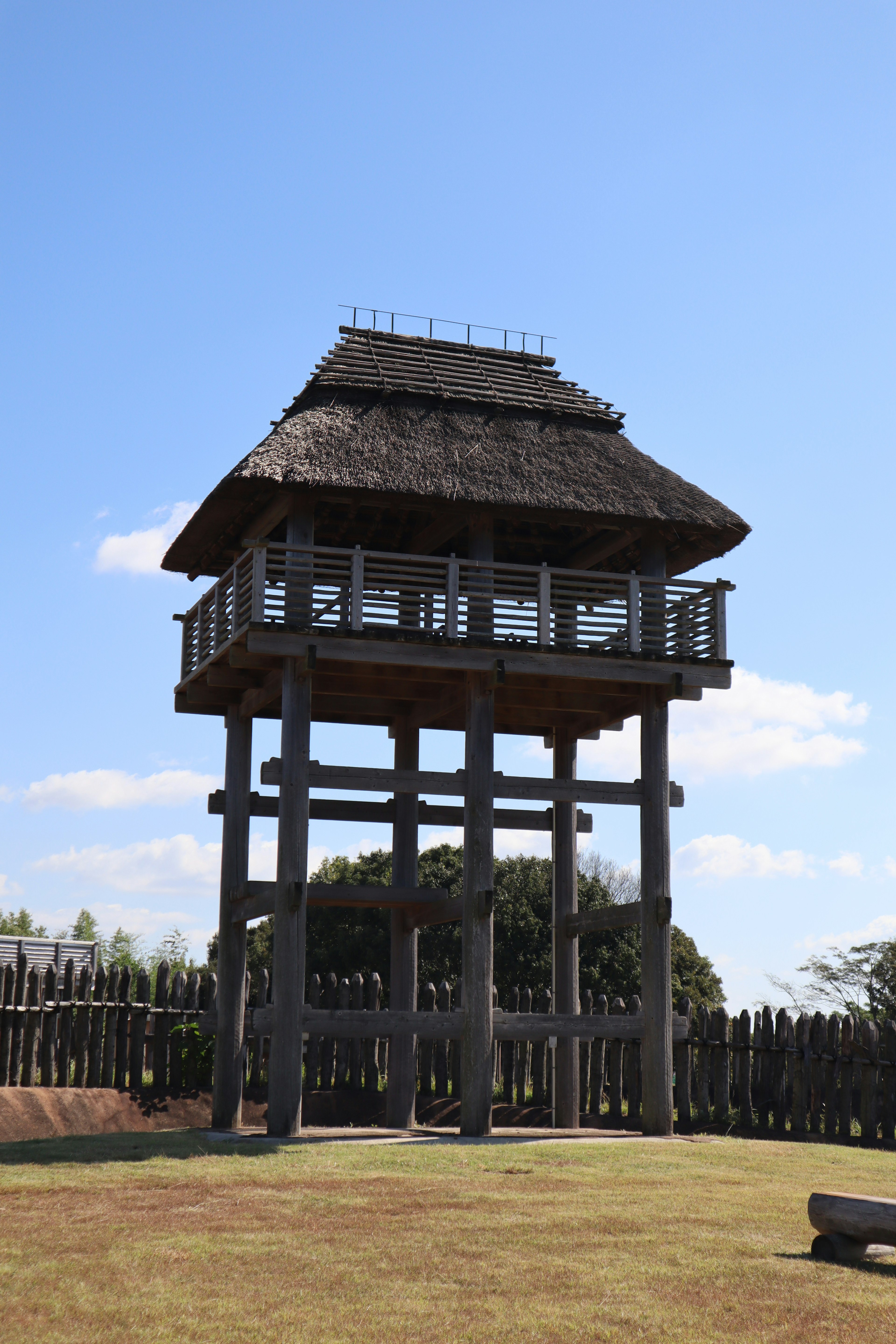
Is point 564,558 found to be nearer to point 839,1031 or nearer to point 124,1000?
point 839,1031

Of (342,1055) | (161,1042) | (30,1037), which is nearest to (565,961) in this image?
(342,1055)

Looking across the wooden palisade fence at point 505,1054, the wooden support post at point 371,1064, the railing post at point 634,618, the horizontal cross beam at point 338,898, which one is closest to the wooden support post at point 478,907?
the wooden palisade fence at point 505,1054

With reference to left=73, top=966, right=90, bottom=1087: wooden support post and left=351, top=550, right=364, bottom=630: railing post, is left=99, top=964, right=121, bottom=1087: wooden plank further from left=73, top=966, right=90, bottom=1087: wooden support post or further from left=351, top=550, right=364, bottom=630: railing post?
left=351, top=550, right=364, bottom=630: railing post

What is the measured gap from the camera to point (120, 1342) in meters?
8.03

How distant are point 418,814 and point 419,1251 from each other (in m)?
11.9

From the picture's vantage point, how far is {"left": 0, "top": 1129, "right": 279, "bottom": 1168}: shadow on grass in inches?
595

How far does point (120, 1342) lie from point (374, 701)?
14618 millimetres

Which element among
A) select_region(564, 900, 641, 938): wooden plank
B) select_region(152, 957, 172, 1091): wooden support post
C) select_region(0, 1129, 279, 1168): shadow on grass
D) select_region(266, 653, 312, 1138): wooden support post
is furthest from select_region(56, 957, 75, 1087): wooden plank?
select_region(564, 900, 641, 938): wooden plank

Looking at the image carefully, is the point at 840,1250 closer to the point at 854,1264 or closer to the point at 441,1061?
the point at 854,1264

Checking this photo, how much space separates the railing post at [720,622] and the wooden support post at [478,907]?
128 inches

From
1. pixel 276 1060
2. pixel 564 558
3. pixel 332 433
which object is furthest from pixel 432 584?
pixel 276 1060

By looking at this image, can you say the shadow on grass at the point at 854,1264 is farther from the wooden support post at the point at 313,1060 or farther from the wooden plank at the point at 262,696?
the wooden support post at the point at 313,1060

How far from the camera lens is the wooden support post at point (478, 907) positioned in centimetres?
1844

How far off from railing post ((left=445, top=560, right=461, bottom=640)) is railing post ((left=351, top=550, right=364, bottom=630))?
3.67 ft
